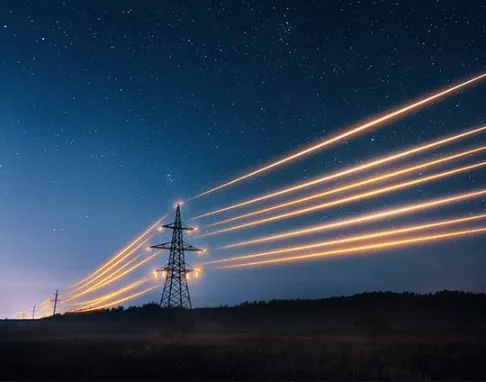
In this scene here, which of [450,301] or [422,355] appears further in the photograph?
[450,301]

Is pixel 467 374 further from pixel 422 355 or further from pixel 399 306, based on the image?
pixel 399 306

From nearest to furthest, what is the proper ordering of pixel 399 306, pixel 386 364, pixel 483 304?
pixel 386 364 < pixel 483 304 < pixel 399 306

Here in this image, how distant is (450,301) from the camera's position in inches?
3238

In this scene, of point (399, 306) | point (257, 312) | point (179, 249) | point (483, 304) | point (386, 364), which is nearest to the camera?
point (386, 364)

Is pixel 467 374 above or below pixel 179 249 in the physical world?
below

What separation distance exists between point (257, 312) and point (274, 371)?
83.1 meters

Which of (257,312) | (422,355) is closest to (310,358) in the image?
(422,355)

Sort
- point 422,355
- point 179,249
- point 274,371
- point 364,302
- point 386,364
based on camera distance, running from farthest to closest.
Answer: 1. point 364,302
2. point 179,249
3. point 422,355
4. point 386,364
5. point 274,371

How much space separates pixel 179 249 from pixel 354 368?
2524 cm

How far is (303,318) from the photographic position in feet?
304

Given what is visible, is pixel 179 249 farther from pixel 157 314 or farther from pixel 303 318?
pixel 157 314

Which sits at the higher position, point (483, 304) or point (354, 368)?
point (483, 304)

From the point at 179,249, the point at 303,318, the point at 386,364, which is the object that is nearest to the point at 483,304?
the point at 303,318

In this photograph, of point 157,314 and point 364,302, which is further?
point 157,314
